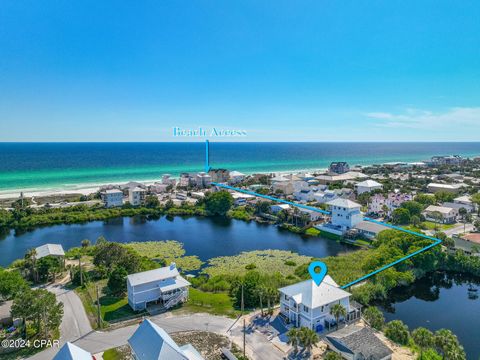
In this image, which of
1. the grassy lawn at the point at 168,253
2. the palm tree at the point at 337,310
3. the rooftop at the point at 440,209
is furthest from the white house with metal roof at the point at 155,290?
the rooftop at the point at 440,209

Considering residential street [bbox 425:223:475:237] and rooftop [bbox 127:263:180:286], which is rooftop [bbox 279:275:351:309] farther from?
residential street [bbox 425:223:475:237]

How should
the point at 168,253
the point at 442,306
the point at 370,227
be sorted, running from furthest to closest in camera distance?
the point at 370,227
the point at 168,253
the point at 442,306

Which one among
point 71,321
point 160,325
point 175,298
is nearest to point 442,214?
point 175,298

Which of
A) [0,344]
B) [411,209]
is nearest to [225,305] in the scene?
[0,344]

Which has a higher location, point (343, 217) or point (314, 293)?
point (314, 293)

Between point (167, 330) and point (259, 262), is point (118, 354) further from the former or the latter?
point (259, 262)

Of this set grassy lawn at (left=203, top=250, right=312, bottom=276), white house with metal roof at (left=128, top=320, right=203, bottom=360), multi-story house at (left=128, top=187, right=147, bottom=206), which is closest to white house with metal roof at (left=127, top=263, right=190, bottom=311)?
grassy lawn at (left=203, top=250, right=312, bottom=276)

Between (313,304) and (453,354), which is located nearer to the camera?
(453,354)

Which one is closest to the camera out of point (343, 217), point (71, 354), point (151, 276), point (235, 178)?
point (71, 354)
